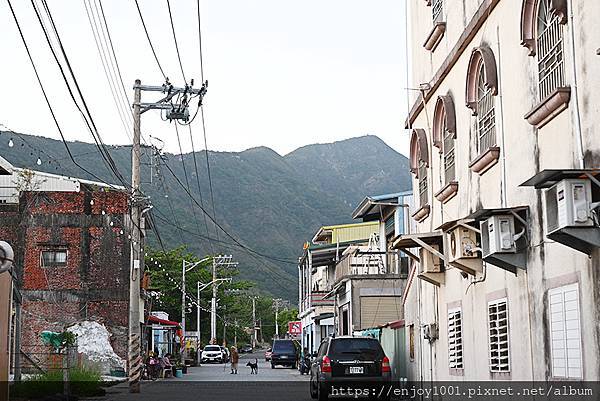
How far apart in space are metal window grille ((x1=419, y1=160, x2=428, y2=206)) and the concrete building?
0.14 feet

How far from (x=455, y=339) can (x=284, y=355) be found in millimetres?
43325

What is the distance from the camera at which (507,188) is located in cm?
1411

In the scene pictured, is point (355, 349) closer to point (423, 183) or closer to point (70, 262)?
point (423, 183)

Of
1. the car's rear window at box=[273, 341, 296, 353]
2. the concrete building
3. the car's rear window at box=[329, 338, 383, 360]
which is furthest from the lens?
the car's rear window at box=[273, 341, 296, 353]

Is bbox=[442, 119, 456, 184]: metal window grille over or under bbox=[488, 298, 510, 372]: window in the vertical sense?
over

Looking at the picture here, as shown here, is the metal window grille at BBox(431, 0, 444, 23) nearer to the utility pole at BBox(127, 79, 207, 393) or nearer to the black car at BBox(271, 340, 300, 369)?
the utility pole at BBox(127, 79, 207, 393)

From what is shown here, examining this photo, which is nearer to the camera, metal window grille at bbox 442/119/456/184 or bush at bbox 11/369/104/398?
metal window grille at bbox 442/119/456/184

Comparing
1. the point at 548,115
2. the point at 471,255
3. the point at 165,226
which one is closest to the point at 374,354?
the point at 471,255

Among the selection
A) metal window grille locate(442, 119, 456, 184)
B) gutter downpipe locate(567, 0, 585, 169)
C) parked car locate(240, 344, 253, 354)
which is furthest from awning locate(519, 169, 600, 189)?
parked car locate(240, 344, 253, 354)

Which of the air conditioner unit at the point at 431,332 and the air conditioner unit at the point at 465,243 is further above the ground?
the air conditioner unit at the point at 465,243

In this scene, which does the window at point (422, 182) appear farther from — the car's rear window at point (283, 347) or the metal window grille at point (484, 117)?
the car's rear window at point (283, 347)

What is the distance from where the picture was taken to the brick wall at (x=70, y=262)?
44156mm

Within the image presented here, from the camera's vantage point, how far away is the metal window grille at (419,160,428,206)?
2069cm

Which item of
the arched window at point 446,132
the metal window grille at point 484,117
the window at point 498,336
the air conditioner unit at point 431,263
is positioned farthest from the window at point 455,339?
the metal window grille at point 484,117
